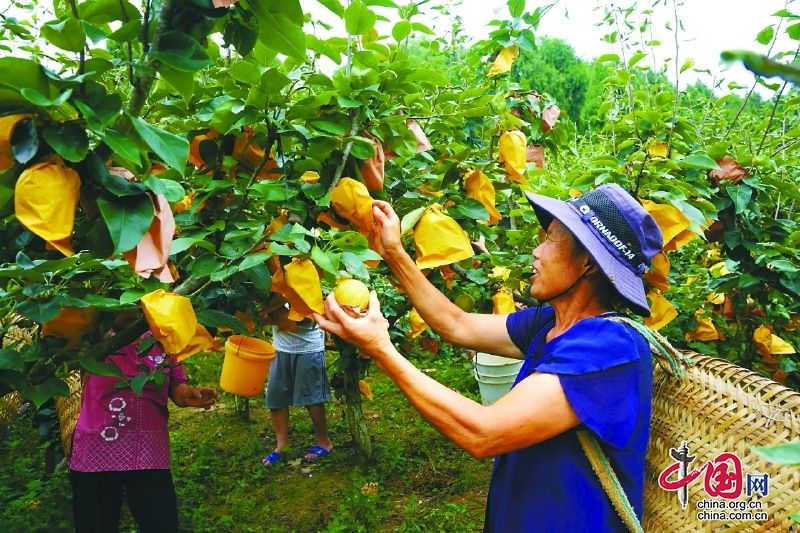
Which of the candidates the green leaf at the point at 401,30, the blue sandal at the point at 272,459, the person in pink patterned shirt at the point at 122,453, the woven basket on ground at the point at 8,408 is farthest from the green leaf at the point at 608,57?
the blue sandal at the point at 272,459

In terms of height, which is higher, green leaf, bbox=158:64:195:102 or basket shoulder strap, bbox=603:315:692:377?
green leaf, bbox=158:64:195:102

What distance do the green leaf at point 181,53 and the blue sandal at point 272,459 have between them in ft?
10.3

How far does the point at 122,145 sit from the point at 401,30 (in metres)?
0.80

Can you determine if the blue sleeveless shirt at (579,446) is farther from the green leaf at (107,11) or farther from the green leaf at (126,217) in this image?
the green leaf at (107,11)

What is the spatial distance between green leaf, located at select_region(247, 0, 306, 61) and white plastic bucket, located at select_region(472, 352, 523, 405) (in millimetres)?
2835

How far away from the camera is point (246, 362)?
89.7 inches

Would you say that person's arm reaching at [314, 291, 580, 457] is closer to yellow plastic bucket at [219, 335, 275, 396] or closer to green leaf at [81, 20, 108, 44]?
green leaf at [81, 20, 108, 44]

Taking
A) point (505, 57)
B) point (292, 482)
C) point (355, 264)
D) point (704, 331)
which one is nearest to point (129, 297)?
point (355, 264)

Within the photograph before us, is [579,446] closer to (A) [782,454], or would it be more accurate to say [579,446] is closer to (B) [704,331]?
(A) [782,454]

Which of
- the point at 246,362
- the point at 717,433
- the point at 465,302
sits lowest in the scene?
the point at 246,362

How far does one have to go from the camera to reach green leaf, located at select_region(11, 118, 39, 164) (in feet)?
2.66

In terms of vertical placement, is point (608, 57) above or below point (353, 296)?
above

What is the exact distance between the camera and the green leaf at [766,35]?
5.96ft

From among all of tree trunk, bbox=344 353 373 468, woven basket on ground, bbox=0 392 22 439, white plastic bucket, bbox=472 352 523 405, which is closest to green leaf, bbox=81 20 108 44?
woven basket on ground, bbox=0 392 22 439
